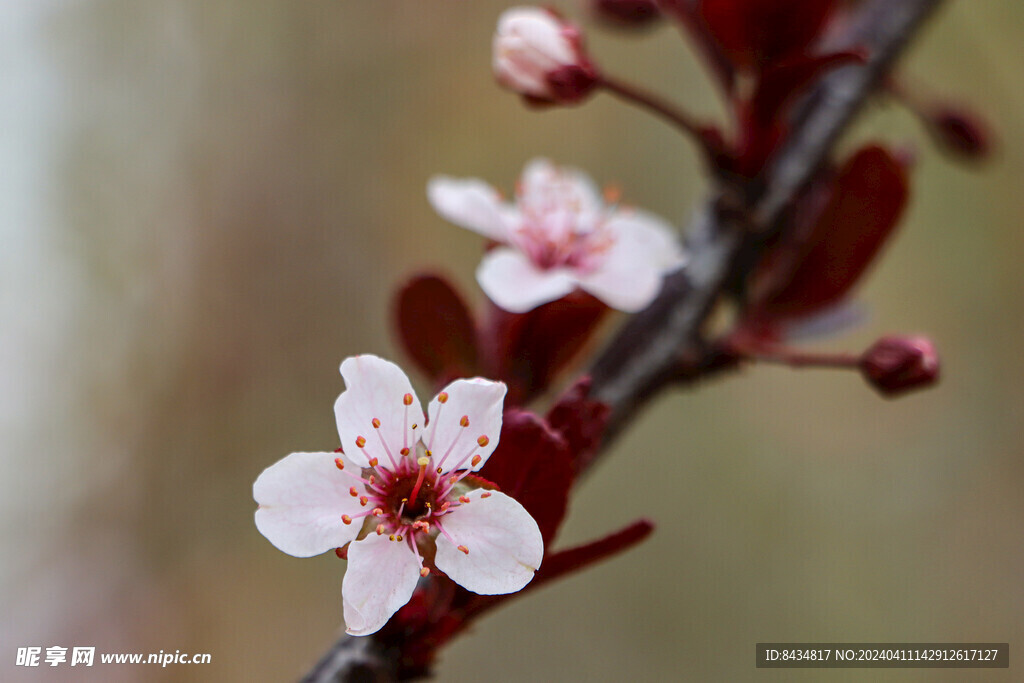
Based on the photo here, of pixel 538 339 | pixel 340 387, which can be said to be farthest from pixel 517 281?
pixel 340 387

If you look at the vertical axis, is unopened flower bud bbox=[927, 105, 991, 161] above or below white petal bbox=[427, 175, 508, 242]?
above

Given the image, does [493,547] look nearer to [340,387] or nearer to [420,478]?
[420,478]

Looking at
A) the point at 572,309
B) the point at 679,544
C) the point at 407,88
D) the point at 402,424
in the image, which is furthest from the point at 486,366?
the point at 407,88

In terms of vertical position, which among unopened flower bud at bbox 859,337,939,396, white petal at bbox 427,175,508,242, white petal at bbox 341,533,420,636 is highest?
white petal at bbox 427,175,508,242

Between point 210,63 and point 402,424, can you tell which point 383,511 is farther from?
point 210,63

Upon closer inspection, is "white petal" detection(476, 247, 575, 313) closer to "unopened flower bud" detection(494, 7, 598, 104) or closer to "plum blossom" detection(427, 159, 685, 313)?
"plum blossom" detection(427, 159, 685, 313)

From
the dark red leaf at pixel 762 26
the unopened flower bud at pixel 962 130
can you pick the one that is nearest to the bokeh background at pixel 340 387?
the unopened flower bud at pixel 962 130

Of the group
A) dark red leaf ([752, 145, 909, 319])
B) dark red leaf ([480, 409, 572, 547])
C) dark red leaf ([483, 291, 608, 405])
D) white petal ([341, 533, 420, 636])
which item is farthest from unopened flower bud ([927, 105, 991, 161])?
white petal ([341, 533, 420, 636])
